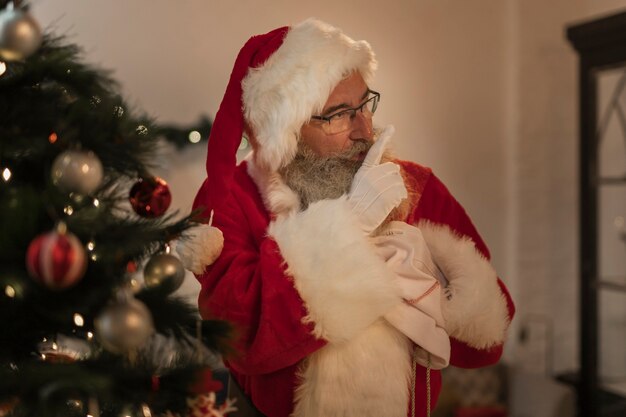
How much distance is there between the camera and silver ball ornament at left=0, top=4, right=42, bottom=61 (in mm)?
655

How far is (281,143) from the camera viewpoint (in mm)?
1298

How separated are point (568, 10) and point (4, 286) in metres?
2.57

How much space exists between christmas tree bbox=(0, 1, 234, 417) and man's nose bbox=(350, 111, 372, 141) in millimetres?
585

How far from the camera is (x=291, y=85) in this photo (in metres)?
1.31

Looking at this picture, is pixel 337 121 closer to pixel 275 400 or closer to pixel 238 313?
pixel 238 313

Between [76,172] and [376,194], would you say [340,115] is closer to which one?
[376,194]

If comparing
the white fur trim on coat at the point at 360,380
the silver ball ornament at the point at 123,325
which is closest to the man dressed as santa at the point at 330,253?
the white fur trim on coat at the point at 360,380

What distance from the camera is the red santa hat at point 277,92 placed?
50.5 inches

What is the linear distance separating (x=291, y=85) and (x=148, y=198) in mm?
558

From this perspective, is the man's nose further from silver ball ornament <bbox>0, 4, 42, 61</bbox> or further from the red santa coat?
silver ball ornament <bbox>0, 4, 42, 61</bbox>

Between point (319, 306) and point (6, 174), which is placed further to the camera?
point (319, 306)

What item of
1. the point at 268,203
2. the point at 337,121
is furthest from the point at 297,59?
the point at 268,203

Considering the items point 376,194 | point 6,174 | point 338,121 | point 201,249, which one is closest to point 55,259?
point 6,174

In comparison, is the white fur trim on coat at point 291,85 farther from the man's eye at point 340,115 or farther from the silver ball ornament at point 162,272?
the silver ball ornament at point 162,272
